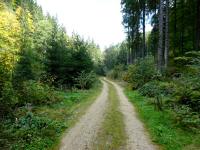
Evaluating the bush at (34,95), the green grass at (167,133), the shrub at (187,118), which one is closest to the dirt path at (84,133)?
the green grass at (167,133)

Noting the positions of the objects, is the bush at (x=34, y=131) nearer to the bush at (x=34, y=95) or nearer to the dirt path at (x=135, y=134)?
the dirt path at (x=135, y=134)

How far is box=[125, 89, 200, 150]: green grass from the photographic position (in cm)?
989

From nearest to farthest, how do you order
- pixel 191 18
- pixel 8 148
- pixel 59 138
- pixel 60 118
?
pixel 8 148 → pixel 59 138 → pixel 60 118 → pixel 191 18

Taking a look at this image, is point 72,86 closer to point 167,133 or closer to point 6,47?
point 6,47

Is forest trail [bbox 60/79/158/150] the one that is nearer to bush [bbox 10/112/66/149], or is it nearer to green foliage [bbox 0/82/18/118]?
bush [bbox 10/112/66/149]

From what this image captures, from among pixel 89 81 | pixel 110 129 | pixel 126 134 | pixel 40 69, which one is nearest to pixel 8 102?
pixel 110 129

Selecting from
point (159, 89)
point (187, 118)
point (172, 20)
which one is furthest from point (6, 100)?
point (172, 20)

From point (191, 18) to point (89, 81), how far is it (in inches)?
560

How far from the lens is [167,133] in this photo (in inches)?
443

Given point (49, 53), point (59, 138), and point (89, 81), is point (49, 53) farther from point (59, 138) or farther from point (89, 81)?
point (59, 138)

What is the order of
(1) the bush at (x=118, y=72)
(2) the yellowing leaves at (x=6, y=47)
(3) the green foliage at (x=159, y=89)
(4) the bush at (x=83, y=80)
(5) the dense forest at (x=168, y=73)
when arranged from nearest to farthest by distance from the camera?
(5) the dense forest at (x=168, y=73) < (2) the yellowing leaves at (x=6, y=47) < (3) the green foliage at (x=159, y=89) < (4) the bush at (x=83, y=80) < (1) the bush at (x=118, y=72)

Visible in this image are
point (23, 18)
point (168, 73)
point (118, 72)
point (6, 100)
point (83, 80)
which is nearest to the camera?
point (6, 100)

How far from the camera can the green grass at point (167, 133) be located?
32.4 ft

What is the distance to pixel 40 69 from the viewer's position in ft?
91.6
